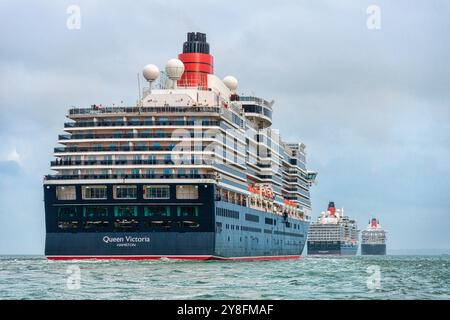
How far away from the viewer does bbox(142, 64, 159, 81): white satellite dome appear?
90.8m

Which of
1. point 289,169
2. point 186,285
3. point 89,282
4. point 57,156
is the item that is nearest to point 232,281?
point 186,285

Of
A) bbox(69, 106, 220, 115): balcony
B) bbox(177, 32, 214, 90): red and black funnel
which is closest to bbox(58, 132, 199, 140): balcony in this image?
bbox(69, 106, 220, 115): balcony

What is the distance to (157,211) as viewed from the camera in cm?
7850

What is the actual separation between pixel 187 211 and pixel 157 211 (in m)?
2.58

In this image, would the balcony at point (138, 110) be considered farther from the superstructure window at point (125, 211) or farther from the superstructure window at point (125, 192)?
the superstructure window at point (125, 211)

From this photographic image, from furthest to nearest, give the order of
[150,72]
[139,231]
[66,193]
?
[150,72]
[66,193]
[139,231]

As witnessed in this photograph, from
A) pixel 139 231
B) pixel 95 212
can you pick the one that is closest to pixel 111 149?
pixel 95 212

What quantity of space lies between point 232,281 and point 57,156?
39.0m

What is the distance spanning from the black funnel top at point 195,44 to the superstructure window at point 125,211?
89.8 ft

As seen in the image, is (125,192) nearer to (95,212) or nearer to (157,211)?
(95,212)

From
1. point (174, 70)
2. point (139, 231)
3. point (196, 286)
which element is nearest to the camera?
point (196, 286)
